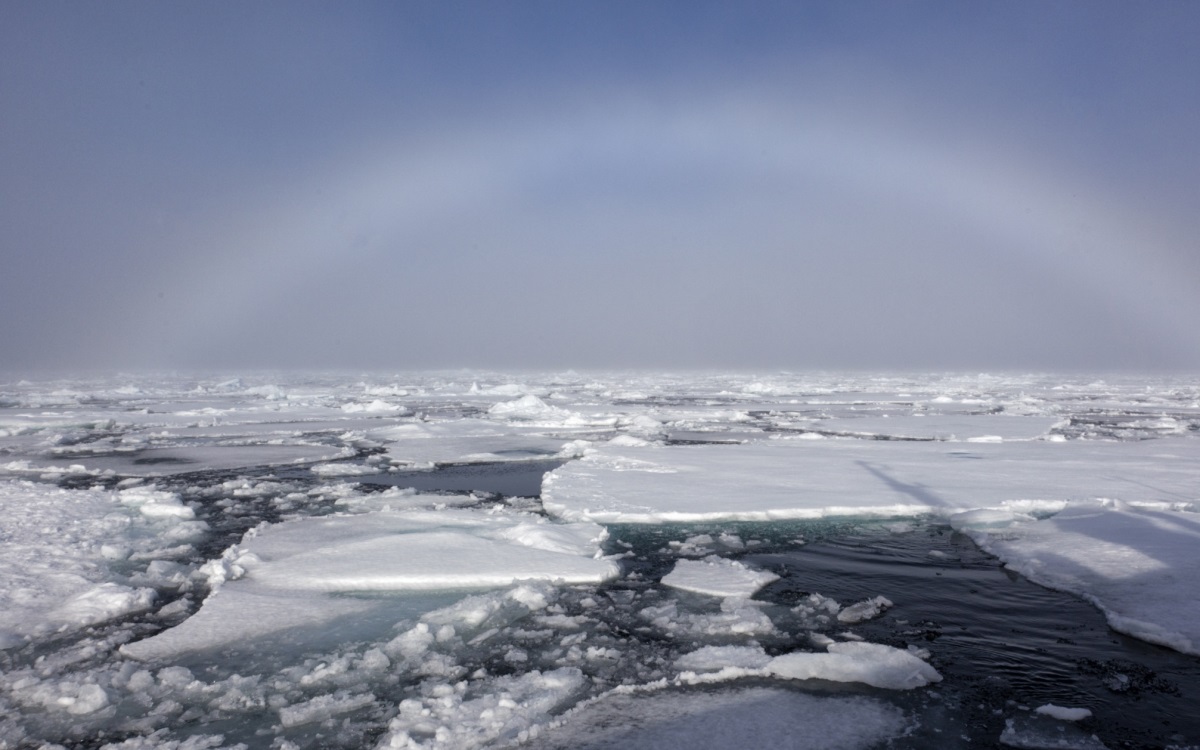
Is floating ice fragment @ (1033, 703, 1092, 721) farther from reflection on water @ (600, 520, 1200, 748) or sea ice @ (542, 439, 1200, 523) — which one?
sea ice @ (542, 439, 1200, 523)

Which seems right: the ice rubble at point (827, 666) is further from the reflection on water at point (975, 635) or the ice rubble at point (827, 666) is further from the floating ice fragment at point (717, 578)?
the floating ice fragment at point (717, 578)

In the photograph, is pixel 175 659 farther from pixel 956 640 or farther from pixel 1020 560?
pixel 1020 560

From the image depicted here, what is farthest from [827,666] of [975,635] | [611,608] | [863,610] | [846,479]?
[846,479]

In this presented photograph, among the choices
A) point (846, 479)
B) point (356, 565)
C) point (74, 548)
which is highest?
point (846, 479)

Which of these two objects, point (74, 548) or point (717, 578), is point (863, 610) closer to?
point (717, 578)

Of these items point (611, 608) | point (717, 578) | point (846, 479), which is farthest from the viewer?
point (846, 479)

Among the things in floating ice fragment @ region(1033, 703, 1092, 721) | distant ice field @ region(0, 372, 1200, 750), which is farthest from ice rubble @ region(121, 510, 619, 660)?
floating ice fragment @ region(1033, 703, 1092, 721)

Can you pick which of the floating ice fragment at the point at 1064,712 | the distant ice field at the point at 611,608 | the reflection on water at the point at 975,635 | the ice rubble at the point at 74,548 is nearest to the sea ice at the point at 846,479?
the distant ice field at the point at 611,608

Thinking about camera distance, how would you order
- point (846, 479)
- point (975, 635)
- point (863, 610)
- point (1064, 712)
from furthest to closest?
point (846, 479) < point (863, 610) < point (975, 635) < point (1064, 712)

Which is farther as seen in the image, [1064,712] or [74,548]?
[74,548]

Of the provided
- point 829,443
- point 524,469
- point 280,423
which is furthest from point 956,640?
point 280,423
